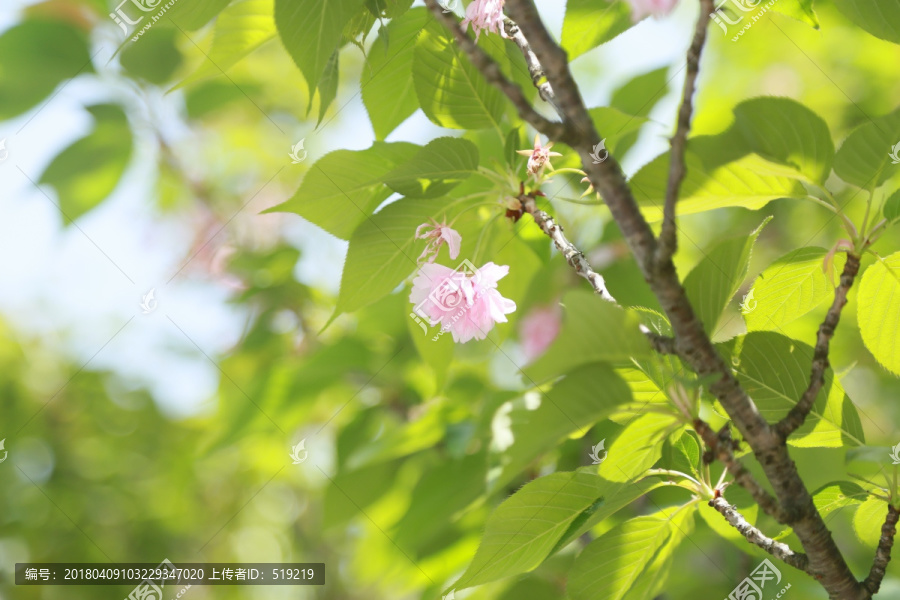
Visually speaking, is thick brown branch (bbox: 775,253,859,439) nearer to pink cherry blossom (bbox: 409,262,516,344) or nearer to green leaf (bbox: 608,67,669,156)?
pink cherry blossom (bbox: 409,262,516,344)

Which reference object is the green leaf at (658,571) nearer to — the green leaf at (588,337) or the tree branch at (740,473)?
the tree branch at (740,473)

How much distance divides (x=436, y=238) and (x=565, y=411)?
0.30 metres

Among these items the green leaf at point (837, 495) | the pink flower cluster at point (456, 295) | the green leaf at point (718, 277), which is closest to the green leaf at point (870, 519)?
the green leaf at point (837, 495)

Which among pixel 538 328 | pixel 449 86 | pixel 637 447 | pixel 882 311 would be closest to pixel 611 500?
pixel 637 447

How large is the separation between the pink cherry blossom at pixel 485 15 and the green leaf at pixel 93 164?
2.82 feet

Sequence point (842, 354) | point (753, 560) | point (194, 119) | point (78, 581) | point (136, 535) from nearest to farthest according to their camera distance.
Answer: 1. point (753, 560)
2. point (194, 119)
3. point (842, 354)
4. point (78, 581)
5. point (136, 535)

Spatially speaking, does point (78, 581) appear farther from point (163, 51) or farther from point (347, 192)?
point (347, 192)

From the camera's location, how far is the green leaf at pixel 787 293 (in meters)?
0.49

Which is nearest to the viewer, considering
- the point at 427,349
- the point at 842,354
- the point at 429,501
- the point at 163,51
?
the point at 427,349

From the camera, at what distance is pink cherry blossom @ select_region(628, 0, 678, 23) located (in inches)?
21.2

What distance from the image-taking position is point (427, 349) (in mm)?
684

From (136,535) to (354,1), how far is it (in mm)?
2467

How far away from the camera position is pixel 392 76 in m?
0.63

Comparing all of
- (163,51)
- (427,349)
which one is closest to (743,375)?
(427,349)
